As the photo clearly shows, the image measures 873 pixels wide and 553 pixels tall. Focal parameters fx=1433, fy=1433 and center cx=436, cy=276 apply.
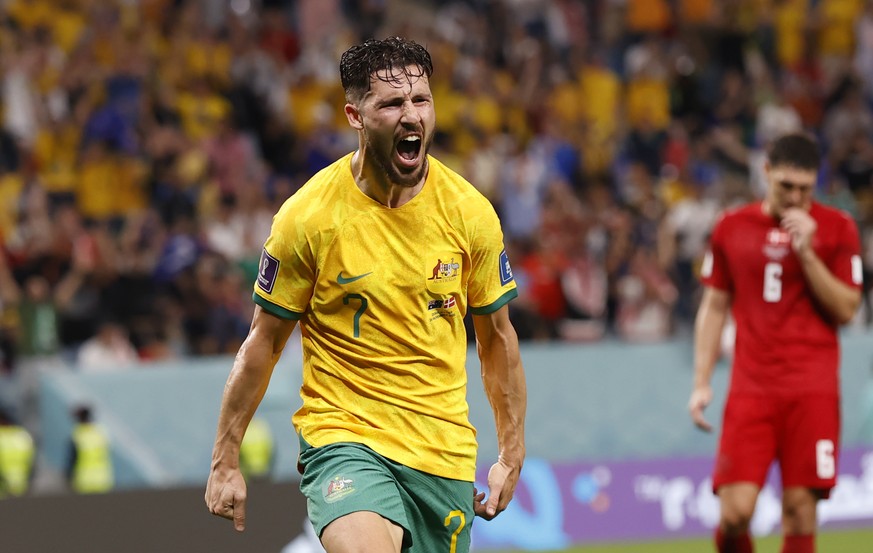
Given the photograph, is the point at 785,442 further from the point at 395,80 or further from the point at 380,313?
the point at 395,80

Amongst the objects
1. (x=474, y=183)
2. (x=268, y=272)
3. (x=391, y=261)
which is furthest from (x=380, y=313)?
(x=474, y=183)

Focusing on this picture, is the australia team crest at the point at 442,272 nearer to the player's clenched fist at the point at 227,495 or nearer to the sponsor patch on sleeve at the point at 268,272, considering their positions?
the sponsor patch on sleeve at the point at 268,272

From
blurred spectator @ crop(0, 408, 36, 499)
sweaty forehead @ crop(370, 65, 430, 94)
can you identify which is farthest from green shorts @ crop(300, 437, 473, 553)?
blurred spectator @ crop(0, 408, 36, 499)

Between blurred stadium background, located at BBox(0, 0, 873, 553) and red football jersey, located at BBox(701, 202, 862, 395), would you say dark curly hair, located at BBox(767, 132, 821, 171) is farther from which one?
blurred stadium background, located at BBox(0, 0, 873, 553)

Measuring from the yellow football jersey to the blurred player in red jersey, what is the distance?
96.5 inches

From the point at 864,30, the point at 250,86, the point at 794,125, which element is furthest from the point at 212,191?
the point at 864,30

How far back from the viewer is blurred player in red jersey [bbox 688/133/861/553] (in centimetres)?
665

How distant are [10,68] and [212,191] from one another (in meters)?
2.21

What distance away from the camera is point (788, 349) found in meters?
6.76

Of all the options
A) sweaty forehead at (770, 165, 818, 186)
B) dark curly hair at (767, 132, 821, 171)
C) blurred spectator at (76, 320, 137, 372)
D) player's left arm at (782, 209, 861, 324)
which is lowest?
blurred spectator at (76, 320, 137, 372)

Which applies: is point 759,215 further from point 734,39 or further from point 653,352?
point 734,39

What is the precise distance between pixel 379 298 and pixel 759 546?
21.2 ft

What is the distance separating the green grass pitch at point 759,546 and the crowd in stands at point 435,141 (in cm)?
276

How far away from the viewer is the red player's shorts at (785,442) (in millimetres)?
6652
